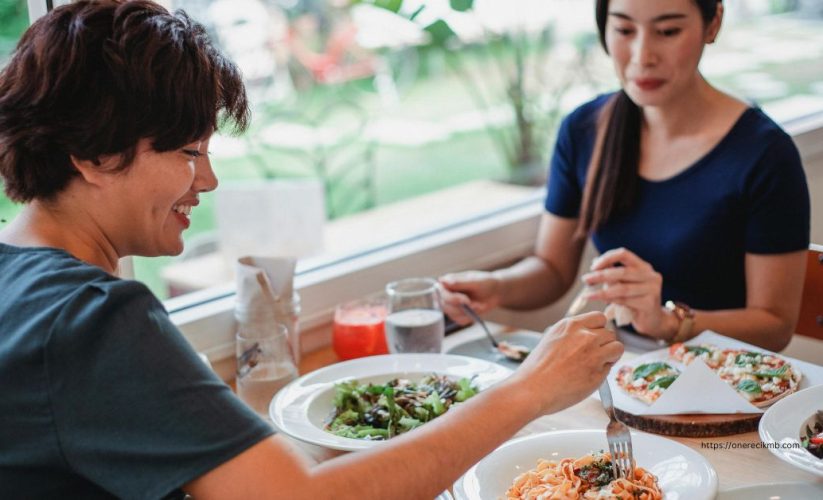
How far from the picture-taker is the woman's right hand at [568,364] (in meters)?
1.13

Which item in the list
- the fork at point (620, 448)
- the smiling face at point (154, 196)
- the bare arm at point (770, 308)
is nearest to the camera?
the smiling face at point (154, 196)

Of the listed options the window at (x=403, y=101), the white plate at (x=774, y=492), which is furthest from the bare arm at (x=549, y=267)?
the white plate at (x=774, y=492)

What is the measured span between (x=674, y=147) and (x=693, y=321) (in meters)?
0.40

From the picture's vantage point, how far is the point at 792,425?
125 centimetres

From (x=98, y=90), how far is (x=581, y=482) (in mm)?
718

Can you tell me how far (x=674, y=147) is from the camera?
6.32 ft

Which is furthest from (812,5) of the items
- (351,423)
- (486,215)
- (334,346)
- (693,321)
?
(351,423)

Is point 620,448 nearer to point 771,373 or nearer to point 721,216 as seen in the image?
point 771,373

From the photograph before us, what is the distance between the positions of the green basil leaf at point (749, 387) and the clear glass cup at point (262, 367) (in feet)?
2.36

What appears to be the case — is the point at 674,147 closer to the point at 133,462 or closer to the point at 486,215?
the point at 486,215

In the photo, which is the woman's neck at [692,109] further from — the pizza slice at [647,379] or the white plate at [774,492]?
the white plate at [774,492]

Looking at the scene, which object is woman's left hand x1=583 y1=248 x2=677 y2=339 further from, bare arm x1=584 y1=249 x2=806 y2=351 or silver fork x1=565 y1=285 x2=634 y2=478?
silver fork x1=565 y1=285 x2=634 y2=478

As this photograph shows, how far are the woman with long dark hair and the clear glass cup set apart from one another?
1.27 ft

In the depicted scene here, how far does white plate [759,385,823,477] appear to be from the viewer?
3.74 ft
